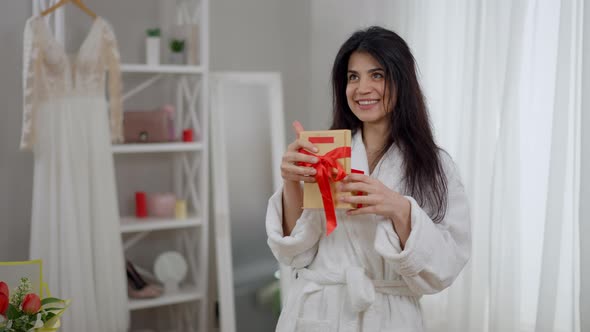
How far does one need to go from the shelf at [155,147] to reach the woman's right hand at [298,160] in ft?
4.72

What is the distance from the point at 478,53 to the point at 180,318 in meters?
1.99

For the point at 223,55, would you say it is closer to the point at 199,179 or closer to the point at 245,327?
the point at 199,179

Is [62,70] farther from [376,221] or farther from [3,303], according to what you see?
[376,221]

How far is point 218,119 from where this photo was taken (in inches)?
114

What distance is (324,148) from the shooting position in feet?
4.44

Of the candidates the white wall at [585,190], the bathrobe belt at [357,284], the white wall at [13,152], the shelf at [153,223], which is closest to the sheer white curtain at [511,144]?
the white wall at [585,190]

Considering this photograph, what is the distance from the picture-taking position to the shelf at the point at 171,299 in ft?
8.96

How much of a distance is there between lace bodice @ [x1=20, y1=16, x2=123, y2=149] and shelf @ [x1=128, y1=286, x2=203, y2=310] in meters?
0.75

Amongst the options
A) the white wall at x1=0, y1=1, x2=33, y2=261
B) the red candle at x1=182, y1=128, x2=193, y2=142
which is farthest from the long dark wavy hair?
the white wall at x1=0, y1=1, x2=33, y2=261

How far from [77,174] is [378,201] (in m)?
1.60

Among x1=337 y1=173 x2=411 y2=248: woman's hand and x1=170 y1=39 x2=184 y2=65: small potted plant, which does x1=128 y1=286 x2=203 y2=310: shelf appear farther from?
x1=337 y1=173 x2=411 y2=248: woman's hand

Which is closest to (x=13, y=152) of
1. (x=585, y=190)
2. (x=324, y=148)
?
(x=324, y=148)

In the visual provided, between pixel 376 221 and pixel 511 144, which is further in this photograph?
pixel 511 144

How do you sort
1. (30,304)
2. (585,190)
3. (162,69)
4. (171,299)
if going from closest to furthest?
(30,304) < (585,190) < (162,69) < (171,299)
